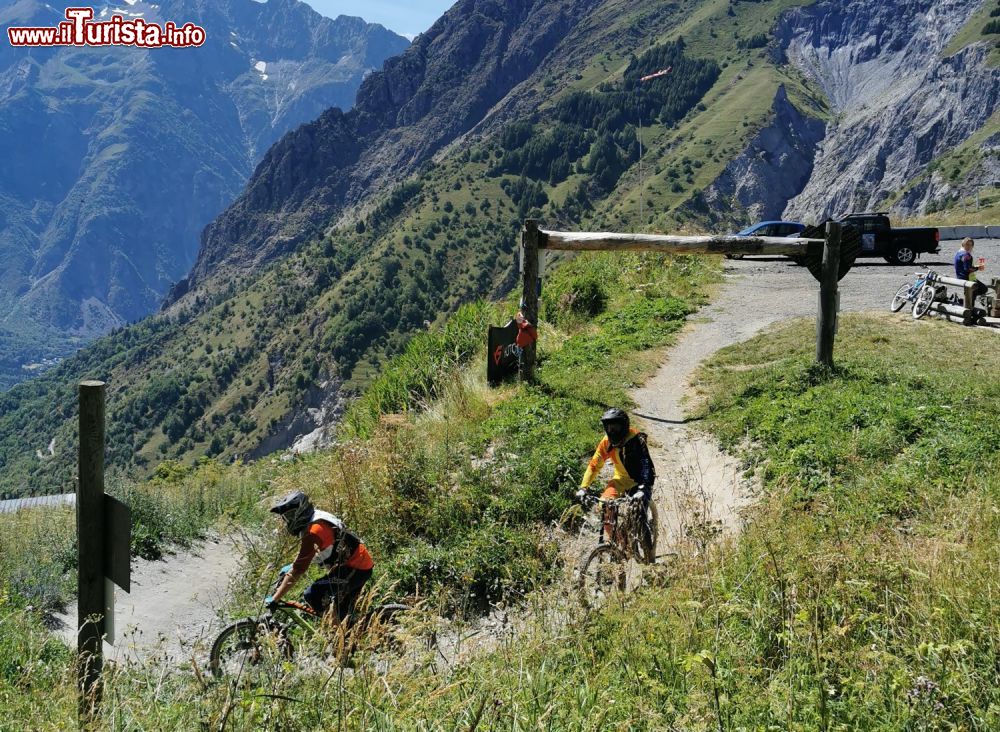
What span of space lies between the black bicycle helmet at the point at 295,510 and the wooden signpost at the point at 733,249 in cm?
612

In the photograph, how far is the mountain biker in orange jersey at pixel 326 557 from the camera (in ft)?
20.5

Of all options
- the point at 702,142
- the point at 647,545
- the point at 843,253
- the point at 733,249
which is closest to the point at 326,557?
the point at 647,545

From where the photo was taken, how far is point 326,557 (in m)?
6.29

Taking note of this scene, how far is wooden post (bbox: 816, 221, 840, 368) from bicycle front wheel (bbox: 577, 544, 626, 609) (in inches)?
213

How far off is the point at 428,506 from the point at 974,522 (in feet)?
16.6

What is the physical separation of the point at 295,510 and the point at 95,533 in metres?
2.30

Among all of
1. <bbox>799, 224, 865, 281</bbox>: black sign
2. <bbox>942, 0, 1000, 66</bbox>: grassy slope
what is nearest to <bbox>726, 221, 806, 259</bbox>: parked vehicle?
<bbox>799, 224, 865, 281</bbox>: black sign

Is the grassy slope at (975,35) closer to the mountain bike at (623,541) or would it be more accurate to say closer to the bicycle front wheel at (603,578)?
the mountain bike at (623,541)

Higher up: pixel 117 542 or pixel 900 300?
pixel 900 300

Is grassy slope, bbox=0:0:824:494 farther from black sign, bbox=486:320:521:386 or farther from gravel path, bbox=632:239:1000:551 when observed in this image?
black sign, bbox=486:320:521:386

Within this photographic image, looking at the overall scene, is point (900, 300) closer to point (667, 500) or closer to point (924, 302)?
point (924, 302)

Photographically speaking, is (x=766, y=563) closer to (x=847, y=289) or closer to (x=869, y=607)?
(x=869, y=607)

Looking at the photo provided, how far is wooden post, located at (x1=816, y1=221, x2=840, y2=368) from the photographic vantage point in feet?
33.8

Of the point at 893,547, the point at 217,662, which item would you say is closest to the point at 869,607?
the point at 893,547
